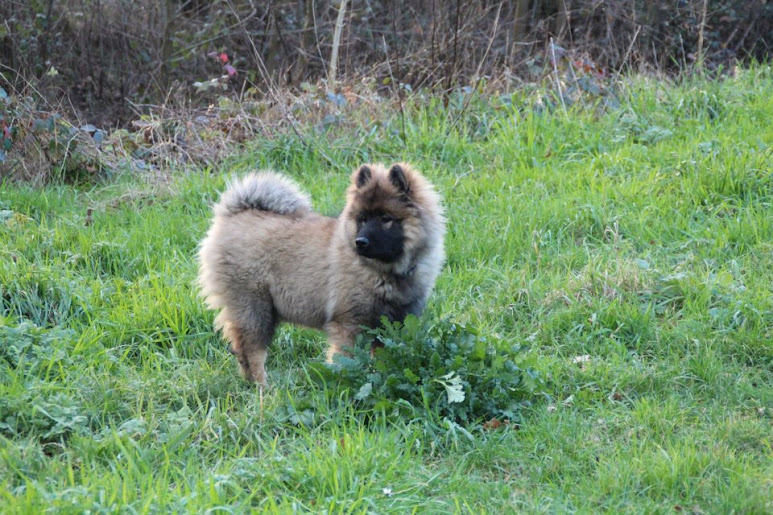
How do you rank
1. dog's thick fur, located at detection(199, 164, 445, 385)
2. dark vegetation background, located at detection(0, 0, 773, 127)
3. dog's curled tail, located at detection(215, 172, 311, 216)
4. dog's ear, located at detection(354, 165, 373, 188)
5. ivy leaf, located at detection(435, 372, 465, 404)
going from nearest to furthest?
ivy leaf, located at detection(435, 372, 465, 404)
dog's thick fur, located at detection(199, 164, 445, 385)
dog's ear, located at detection(354, 165, 373, 188)
dog's curled tail, located at detection(215, 172, 311, 216)
dark vegetation background, located at detection(0, 0, 773, 127)

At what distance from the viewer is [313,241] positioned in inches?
205

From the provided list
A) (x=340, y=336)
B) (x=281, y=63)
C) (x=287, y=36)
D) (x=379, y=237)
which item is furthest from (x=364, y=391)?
(x=287, y=36)

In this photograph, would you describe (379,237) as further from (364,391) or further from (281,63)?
(281,63)

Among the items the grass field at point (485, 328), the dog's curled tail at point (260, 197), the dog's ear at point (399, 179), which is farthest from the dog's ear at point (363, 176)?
the grass field at point (485, 328)

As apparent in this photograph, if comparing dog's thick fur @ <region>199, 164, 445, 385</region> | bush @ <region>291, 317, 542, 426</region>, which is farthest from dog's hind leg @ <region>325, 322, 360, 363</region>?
bush @ <region>291, 317, 542, 426</region>

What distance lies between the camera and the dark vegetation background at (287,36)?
11250 mm

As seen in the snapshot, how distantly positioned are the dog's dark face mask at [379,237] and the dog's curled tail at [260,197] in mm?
717

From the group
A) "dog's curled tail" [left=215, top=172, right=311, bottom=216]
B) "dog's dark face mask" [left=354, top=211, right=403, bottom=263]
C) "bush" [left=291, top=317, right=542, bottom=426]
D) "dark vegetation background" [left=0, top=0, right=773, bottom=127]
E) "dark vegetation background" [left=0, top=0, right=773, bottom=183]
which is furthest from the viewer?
"dark vegetation background" [left=0, top=0, right=773, bottom=127]

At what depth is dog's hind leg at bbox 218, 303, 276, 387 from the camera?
Answer: 5.10 metres

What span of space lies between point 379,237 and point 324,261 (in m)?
0.45

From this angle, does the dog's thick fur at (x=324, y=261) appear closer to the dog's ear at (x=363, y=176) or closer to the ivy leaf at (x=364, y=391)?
the dog's ear at (x=363, y=176)

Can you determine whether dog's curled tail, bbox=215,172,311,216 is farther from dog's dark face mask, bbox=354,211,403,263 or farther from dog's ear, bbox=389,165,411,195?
dog's ear, bbox=389,165,411,195

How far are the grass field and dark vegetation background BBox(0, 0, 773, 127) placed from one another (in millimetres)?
2875

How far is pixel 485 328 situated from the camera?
5504mm
